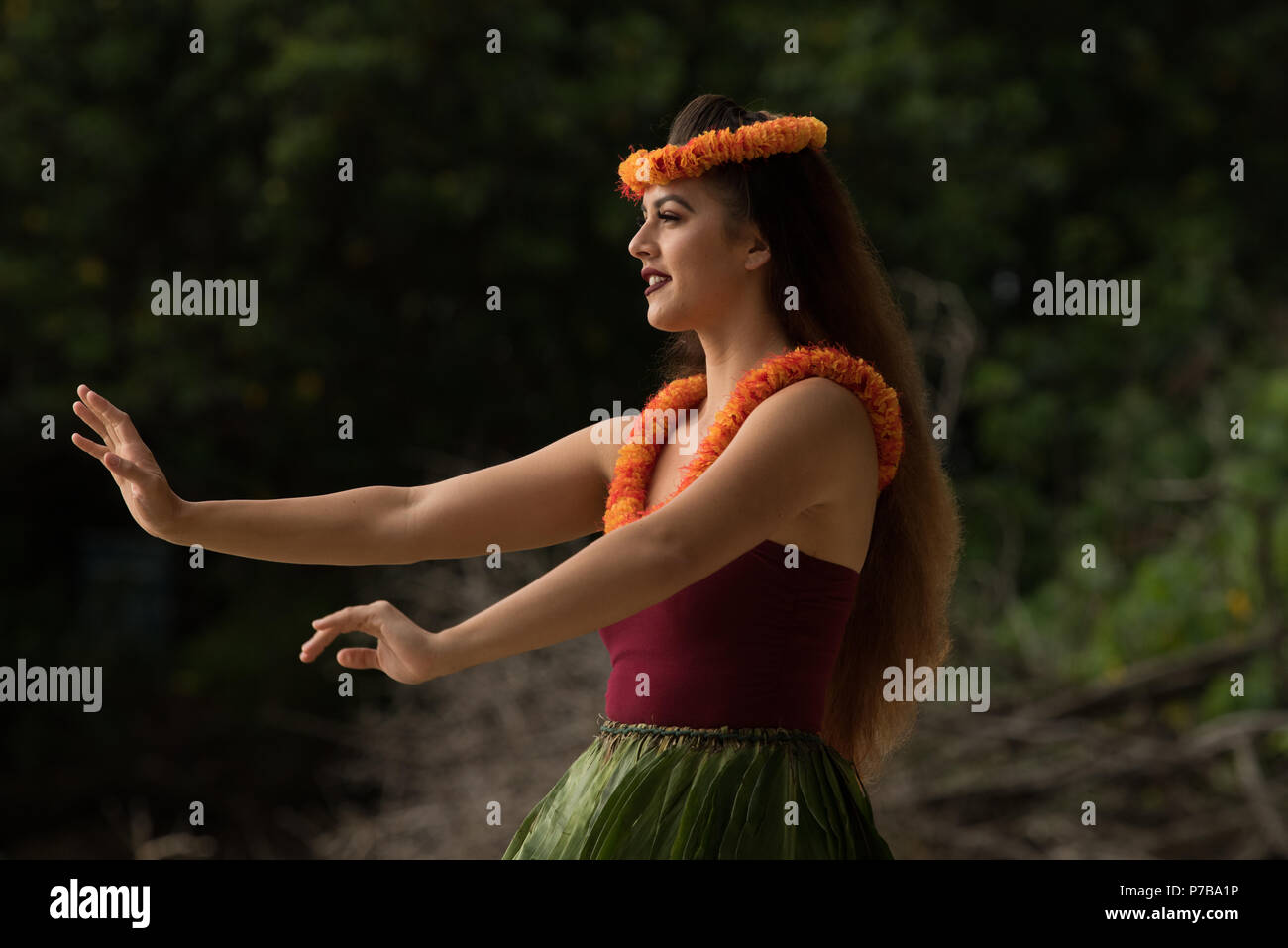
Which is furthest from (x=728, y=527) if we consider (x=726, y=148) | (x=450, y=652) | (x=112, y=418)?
(x=112, y=418)

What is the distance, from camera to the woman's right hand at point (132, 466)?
2.14 metres

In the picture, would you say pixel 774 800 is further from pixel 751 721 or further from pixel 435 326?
pixel 435 326

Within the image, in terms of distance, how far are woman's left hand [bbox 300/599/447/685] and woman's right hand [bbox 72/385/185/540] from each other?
38 cm

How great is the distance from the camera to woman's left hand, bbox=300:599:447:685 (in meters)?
1.82

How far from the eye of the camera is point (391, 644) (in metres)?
1.83

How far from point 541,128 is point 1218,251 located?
408cm

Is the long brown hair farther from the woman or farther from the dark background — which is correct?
the dark background

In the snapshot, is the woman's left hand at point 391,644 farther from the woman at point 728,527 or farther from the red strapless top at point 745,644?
the red strapless top at point 745,644

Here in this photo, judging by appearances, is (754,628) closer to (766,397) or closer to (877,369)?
(766,397)

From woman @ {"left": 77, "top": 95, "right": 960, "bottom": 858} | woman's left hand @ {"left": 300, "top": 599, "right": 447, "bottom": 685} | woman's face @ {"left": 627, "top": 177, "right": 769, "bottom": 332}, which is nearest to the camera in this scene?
woman's left hand @ {"left": 300, "top": 599, "right": 447, "bottom": 685}

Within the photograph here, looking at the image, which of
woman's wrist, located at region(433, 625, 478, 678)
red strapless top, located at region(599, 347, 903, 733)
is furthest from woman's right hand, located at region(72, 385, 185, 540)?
red strapless top, located at region(599, 347, 903, 733)
